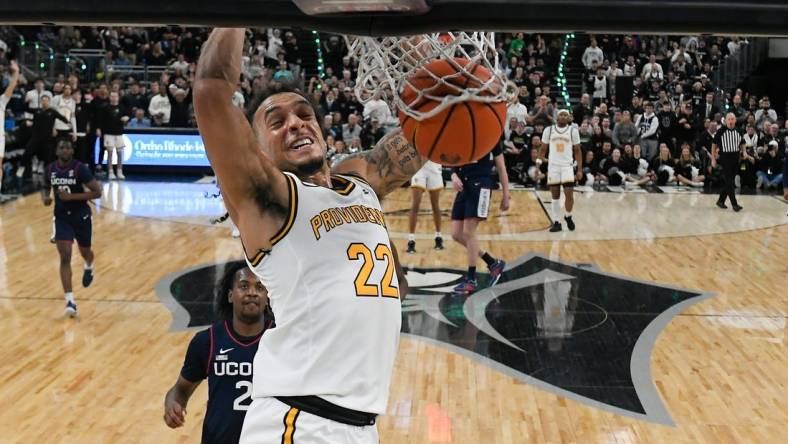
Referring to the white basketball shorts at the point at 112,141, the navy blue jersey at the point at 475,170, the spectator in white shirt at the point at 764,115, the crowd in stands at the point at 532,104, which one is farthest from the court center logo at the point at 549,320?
the spectator in white shirt at the point at 764,115

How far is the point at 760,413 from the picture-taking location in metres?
6.88

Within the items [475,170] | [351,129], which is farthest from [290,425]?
[351,129]

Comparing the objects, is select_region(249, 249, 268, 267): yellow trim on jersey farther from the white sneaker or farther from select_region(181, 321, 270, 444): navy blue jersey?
the white sneaker

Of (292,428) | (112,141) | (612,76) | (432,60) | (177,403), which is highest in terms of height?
(432,60)

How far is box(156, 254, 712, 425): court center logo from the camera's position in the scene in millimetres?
7512

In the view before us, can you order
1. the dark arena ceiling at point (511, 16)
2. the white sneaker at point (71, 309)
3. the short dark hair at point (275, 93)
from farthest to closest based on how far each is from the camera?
1. the white sneaker at point (71, 309)
2. the short dark hair at point (275, 93)
3. the dark arena ceiling at point (511, 16)

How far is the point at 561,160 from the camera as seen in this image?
537 inches

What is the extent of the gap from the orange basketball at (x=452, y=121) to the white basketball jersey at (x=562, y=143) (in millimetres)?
10587

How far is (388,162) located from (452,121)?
62 centimetres

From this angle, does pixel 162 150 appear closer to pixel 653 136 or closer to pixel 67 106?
pixel 67 106

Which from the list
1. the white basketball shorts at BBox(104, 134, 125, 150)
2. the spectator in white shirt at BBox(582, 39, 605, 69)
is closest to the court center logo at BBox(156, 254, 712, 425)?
the white basketball shorts at BBox(104, 134, 125, 150)

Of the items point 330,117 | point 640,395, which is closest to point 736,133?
point 330,117

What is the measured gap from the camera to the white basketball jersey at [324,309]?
2.94 metres

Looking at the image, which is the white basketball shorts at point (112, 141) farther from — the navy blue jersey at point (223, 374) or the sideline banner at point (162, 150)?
the navy blue jersey at point (223, 374)
